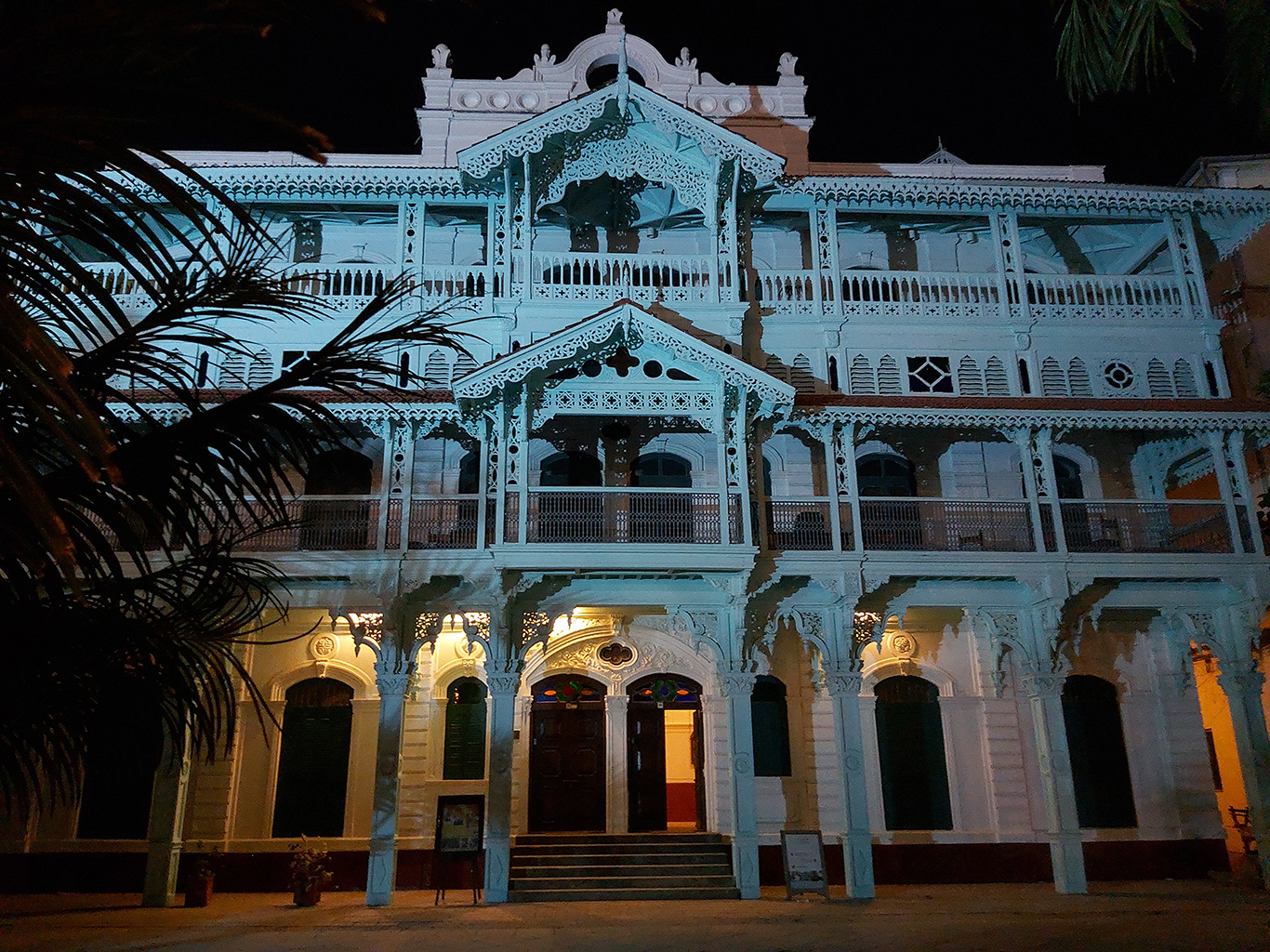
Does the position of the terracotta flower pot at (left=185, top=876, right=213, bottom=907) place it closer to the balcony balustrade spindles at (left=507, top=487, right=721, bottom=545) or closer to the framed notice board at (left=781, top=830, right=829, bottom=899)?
the balcony balustrade spindles at (left=507, top=487, right=721, bottom=545)

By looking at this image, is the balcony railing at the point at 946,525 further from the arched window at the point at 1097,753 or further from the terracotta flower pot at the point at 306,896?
the terracotta flower pot at the point at 306,896

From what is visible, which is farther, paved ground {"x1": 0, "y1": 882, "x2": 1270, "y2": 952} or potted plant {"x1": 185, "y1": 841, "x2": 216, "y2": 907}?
potted plant {"x1": 185, "y1": 841, "x2": 216, "y2": 907}

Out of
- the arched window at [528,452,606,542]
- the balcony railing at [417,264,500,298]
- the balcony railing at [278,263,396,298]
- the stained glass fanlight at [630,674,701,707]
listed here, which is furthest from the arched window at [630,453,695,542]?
the balcony railing at [278,263,396,298]

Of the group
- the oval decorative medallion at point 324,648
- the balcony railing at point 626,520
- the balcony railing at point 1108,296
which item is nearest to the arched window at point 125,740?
the balcony railing at point 626,520

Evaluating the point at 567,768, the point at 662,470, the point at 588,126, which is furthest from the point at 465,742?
the point at 588,126

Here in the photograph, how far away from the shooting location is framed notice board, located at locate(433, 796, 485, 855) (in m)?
14.8

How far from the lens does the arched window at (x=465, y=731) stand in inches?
697

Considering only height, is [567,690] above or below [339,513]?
below

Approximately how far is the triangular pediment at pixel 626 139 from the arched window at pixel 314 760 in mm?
10121

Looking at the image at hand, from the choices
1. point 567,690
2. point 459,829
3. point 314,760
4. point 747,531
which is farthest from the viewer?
point 567,690

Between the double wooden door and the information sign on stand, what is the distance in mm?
2949

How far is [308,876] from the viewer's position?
49.3ft

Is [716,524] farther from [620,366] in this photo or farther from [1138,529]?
[1138,529]

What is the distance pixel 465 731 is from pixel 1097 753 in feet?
39.4
